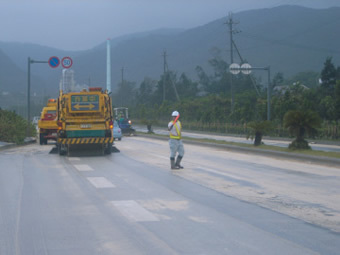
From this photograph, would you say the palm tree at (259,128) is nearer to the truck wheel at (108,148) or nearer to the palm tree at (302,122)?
the palm tree at (302,122)

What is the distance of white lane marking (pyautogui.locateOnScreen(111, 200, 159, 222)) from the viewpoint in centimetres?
869

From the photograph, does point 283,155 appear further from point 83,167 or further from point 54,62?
point 54,62

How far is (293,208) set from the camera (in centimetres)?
957

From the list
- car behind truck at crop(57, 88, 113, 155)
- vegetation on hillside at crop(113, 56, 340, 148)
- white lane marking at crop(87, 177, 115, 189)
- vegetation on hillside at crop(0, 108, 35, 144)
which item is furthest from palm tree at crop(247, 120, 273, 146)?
vegetation on hillside at crop(0, 108, 35, 144)

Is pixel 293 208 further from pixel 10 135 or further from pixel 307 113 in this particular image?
pixel 10 135

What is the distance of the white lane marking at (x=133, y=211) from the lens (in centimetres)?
869

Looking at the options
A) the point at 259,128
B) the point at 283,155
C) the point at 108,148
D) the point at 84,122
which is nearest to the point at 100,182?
the point at 84,122

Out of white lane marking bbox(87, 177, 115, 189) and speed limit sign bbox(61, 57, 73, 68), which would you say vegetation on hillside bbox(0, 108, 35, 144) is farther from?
white lane marking bbox(87, 177, 115, 189)

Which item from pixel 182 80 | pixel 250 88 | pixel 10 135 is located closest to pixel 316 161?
pixel 10 135

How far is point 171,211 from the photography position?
30.7 feet

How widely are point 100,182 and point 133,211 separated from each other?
4343 mm

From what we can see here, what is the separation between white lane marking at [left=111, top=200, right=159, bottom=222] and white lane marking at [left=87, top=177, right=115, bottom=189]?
94.7 inches

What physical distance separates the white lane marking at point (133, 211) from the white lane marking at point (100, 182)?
7.89 ft

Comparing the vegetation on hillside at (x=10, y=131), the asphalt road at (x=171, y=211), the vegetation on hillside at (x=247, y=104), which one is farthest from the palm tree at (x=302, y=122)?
the vegetation on hillside at (x=10, y=131)
